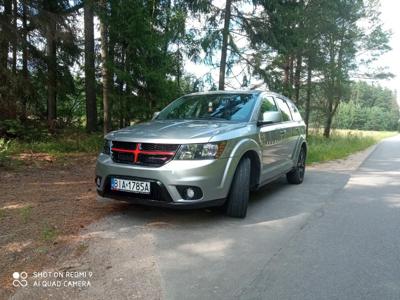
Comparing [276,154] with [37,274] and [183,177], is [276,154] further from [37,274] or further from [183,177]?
[37,274]

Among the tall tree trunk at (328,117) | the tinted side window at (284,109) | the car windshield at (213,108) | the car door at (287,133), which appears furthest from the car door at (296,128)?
the tall tree trunk at (328,117)

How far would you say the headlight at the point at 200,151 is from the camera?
4738mm

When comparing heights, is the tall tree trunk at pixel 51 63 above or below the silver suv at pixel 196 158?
above

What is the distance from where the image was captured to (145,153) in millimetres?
4848

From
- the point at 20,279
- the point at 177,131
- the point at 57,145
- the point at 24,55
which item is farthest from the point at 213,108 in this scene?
the point at 24,55

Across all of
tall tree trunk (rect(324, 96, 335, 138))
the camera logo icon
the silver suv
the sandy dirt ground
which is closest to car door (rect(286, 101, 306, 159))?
the silver suv

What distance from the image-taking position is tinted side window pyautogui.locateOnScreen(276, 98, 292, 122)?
24.4 ft

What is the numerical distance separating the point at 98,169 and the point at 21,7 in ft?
→ 27.1

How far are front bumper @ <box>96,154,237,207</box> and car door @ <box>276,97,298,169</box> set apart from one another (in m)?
2.34

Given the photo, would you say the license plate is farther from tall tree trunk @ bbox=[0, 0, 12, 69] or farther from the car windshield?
tall tree trunk @ bbox=[0, 0, 12, 69]

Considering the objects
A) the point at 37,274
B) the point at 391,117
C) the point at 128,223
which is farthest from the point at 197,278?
the point at 391,117

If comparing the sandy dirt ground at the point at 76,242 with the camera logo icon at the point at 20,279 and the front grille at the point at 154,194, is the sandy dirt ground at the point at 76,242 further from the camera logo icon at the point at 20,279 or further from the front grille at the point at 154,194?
the front grille at the point at 154,194

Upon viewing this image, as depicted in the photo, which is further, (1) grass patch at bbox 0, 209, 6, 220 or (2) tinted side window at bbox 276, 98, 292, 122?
(2) tinted side window at bbox 276, 98, 292, 122

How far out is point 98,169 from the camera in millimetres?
5293
